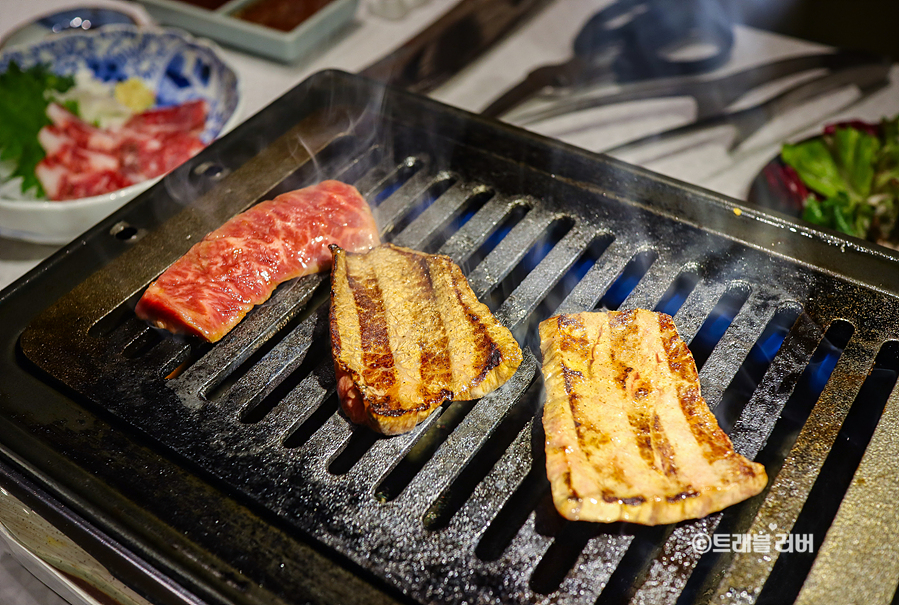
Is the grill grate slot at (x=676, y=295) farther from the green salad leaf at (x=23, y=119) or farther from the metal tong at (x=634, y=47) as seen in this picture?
the green salad leaf at (x=23, y=119)

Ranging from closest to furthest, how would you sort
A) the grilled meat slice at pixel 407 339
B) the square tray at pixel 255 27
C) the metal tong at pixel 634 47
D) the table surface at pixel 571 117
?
1. the grilled meat slice at pixel 407 339
2. the table surface at pixel 571 117
3. the metal tong at pixel 634 47
4. the square tray at pixel 255 27

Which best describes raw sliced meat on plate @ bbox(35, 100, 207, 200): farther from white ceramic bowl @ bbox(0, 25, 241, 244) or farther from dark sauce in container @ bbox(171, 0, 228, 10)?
dark sauce in container @ bbox(171, 0, 228, 10)

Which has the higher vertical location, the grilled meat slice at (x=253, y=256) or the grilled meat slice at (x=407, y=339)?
the grilled meat slice at (x=253, y=256)

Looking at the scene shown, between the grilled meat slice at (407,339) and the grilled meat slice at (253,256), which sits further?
the grilled meat slice at (253,256)

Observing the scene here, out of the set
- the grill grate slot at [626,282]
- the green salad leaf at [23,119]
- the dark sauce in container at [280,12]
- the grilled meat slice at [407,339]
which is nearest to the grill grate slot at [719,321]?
the grill grate slot at [626,282]

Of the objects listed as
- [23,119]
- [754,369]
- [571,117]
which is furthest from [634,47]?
A: [23,119]

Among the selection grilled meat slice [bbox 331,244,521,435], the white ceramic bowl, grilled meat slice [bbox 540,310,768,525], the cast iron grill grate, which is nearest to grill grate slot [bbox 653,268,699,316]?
the cast iron grill grate

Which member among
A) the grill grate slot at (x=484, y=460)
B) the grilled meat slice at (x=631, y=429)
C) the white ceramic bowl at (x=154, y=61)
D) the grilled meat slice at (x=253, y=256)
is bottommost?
the grill grate slot at (x=484, y=460)

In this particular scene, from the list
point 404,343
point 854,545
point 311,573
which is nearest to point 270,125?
point 404,343
